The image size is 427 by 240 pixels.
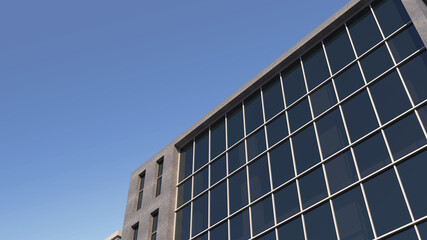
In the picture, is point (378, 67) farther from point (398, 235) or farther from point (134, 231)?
point (134, 231)

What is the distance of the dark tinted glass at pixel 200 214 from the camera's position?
1047 inches

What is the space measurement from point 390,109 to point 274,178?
661 centimetres

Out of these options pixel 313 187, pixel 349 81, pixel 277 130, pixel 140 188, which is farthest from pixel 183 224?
pixel 349 81

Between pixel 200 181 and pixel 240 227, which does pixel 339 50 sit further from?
pixel 200 181

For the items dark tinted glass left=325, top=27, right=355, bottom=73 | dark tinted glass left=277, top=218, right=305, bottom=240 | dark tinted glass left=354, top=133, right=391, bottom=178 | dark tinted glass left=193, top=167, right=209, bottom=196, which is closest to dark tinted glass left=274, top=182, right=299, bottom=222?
dark tinted glass left=277, top=218, right=305, bottom=240

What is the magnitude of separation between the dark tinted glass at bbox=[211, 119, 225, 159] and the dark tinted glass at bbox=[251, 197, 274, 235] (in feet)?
19.4

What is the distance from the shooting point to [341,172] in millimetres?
20734

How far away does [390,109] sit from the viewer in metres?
20.4

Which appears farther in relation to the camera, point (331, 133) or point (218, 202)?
point (218, 202)

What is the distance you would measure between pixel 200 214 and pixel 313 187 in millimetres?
8080

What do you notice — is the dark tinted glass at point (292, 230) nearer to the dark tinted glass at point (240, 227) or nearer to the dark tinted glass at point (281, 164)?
the dark tinted glass at point (240, 227)

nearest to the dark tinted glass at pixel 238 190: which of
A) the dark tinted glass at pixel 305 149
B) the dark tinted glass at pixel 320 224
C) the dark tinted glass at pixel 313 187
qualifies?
the dark tinted glass at pixel 305 149

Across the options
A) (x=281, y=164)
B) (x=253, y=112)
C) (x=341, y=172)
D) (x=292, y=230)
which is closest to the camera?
(x=341, y=172)

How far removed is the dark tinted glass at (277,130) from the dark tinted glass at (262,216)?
11.6 feet
